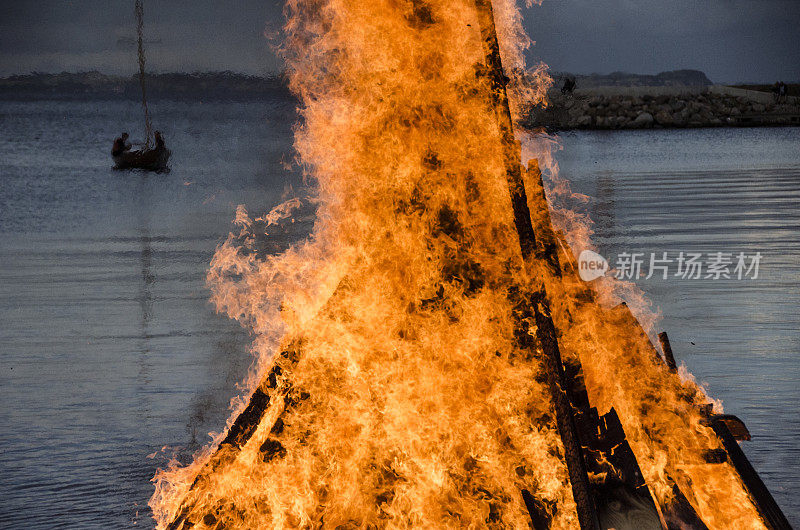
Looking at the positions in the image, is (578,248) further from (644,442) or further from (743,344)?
(743,344)

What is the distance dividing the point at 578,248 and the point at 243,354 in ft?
14.5

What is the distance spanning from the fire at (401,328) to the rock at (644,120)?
53.9m

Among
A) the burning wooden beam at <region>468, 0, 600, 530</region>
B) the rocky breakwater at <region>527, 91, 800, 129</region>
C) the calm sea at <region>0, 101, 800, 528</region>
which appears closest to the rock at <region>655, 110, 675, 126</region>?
the rocky breakwater at <region>527, 91, 800, 129</region>

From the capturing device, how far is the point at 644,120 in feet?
177

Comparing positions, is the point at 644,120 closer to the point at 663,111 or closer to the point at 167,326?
the point at 663,111

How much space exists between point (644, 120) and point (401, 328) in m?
54.9

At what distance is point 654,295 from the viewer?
10.3m

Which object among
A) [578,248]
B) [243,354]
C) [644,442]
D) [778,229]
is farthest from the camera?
[778,229]

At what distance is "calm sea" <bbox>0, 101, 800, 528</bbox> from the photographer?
220 inches

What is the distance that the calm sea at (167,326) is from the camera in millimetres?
5578

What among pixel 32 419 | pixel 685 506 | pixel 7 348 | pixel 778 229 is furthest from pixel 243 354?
pixel 778 229

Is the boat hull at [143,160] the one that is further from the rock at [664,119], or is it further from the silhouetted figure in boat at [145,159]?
the rock at [664,119]

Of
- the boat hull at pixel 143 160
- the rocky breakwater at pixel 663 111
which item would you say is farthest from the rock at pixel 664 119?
the boat hull at pixel 143 160

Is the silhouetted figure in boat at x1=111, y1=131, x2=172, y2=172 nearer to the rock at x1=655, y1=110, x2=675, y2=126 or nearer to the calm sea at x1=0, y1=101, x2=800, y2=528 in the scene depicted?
the calm sea at x1=0, y1=101, x2=800, y2=528
